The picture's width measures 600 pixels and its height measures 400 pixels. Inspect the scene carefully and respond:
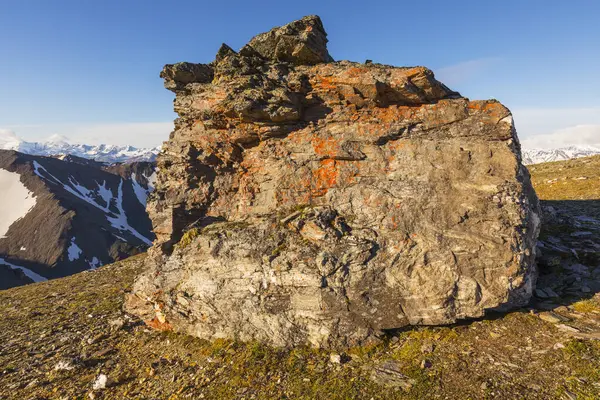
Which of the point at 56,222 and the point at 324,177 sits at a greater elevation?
the point at 324,177

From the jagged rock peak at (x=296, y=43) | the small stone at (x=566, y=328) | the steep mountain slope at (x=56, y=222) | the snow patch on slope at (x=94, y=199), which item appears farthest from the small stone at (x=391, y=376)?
the snow patch on slope at (x=94, y=199)

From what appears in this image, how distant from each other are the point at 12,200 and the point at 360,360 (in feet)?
505

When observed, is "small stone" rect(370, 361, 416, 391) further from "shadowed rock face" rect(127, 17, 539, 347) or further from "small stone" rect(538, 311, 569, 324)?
"small stone" rect(538, 311, 569, 324)

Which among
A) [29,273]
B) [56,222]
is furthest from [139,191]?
[29,273]

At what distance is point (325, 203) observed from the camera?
13133mm

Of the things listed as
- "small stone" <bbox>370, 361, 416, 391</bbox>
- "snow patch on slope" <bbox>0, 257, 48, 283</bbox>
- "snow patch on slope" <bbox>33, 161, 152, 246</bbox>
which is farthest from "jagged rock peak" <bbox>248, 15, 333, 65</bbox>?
"snow patch on slope" <bbox>33, 161, 152, 246</bbox>

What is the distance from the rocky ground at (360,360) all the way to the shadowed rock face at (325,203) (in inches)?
31.1

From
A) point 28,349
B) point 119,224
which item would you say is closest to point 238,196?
point 28,349

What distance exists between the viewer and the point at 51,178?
133m

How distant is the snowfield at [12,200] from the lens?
107m

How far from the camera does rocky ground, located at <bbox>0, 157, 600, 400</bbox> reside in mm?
8852

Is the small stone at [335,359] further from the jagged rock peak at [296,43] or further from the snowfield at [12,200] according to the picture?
the snowfield at [12,200]

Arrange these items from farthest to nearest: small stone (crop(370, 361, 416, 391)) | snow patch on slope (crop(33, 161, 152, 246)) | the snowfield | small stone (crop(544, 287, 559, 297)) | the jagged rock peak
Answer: snow patch on slope (crop(33, 161, 152, 246)) < the snowfield < the jagged rock peak < small stone (crop(544, 287, 559, 297)) < small stone (crop(370, 361, 416, 391))

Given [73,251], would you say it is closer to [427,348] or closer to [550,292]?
[427,348]
